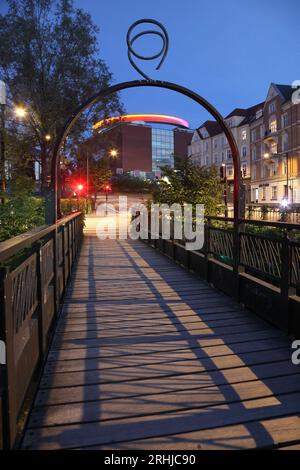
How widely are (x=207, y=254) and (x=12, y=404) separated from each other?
5.36 metres

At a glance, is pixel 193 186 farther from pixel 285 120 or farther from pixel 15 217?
pixel 285 120

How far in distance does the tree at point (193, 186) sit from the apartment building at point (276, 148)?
3226 cm

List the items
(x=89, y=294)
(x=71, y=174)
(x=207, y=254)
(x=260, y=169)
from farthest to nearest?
1. (x=260, y=169)
2. (x=71, y=174)
3. (x=207, y=254)
4. (x=89, y=294)

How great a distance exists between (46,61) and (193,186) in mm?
13712

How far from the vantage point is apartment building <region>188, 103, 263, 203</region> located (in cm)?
5919

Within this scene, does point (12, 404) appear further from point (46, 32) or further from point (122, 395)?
point (46, 32)

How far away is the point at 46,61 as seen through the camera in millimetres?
20484

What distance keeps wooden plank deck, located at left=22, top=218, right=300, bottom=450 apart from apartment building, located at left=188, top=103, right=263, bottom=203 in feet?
152

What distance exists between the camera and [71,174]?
141 ft

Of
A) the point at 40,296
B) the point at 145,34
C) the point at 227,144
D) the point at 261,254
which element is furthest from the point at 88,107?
the point at 227,144

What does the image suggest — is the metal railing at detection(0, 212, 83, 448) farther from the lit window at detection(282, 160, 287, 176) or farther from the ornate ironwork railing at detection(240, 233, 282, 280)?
the lit window at detection(282, 160, 287, 176)

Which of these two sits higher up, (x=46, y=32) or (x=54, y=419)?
(x=46, y=32)
